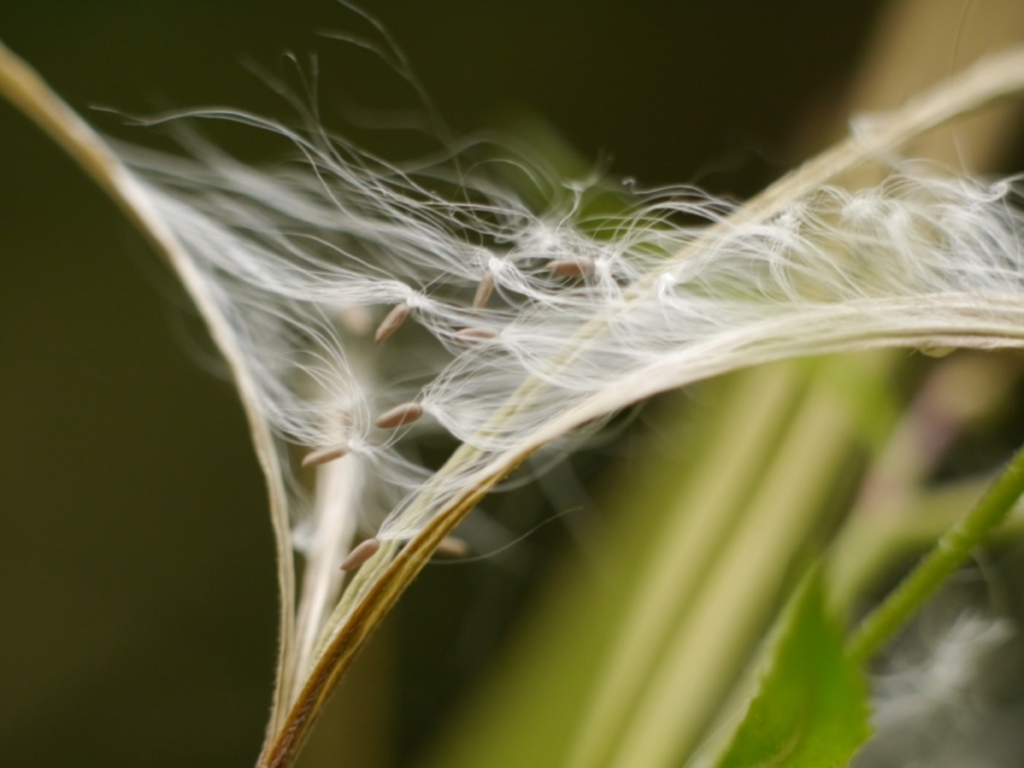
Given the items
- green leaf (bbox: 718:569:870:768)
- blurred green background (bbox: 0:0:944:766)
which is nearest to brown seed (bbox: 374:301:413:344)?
green leaf (bbox: 718:569:870:768)

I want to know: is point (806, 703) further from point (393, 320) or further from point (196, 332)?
point (196, 332)

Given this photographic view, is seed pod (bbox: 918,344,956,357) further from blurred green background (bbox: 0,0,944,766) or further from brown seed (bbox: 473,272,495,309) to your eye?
blurred green background (bbox: 0,0,944,766)

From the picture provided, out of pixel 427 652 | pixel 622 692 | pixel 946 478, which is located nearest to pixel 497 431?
pixel 622 692

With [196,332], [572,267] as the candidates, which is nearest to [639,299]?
[572,267]

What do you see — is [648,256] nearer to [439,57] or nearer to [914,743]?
[914,743]

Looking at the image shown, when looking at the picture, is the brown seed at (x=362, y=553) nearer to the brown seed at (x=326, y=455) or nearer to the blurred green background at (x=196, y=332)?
the brown seed at (x=326, y=455)

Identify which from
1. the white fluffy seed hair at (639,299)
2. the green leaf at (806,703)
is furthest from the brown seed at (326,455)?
the green leaf at (806,703)
